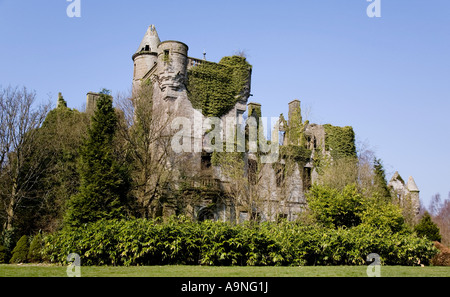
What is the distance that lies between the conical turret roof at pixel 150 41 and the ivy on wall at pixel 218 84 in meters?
6.40

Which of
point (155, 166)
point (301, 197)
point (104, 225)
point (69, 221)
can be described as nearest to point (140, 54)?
point (155, 166)

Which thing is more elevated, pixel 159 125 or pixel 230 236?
pixel 159 125

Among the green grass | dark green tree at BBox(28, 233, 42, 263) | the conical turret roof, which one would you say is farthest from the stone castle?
the green grass

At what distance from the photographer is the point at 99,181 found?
1741 centimetres

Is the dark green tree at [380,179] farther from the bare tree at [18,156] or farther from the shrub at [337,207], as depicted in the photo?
the bare tree at [18,156]

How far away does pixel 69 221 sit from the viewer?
653 inches

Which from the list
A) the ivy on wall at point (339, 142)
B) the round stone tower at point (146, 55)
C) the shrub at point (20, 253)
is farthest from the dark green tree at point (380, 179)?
the shrub at point (20, 253)

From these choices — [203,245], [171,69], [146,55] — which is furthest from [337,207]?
[146,55]

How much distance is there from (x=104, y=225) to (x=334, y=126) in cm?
2511

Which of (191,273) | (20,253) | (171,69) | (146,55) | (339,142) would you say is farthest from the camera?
(339,142)

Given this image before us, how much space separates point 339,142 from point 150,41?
58.0 feet

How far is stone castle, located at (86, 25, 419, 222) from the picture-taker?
26.2 metres

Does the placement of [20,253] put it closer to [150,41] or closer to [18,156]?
[18,156]
